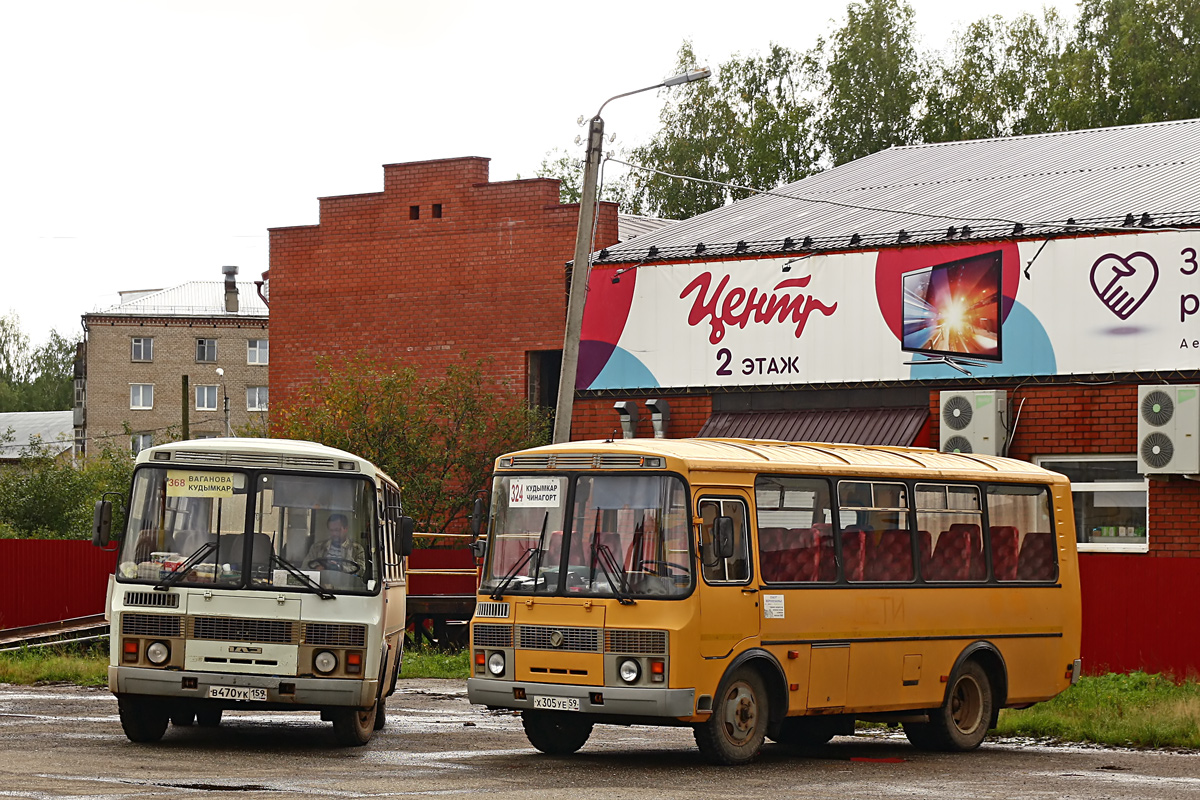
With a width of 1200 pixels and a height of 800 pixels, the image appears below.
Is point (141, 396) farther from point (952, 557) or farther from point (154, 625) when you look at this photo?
point (952, 557)

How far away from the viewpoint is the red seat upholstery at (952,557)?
16.0 m

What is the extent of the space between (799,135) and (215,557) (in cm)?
4162

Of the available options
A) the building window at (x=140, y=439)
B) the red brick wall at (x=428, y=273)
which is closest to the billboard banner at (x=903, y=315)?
the red brick wall at (x=428, y=273)

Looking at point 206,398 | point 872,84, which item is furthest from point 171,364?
point 872,84

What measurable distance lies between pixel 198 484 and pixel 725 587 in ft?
14.7

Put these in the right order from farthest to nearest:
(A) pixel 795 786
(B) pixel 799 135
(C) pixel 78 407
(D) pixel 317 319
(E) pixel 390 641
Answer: (C) pixel 78 407 < (B) pixel 799 135 < (D) pixel 317 319 < (E) pixel 390 641 < (A) pixel 795 786

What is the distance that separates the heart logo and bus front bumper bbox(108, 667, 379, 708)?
14.8 m

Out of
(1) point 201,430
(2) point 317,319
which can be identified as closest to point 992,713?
(2) point 317,319

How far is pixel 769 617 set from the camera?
1444 cm

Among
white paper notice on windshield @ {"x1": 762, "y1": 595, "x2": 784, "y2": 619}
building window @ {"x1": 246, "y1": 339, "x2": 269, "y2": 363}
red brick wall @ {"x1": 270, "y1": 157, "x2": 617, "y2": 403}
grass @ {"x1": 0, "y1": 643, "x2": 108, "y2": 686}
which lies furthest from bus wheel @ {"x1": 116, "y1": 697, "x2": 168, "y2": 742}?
building window @ {"x1": 246, "y1": 339, "x2": 269, "y2": 363}

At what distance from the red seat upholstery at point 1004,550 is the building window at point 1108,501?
9274mm

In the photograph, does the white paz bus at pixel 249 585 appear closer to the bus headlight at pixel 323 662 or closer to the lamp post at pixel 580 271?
the bus headlight at pixel 323 662

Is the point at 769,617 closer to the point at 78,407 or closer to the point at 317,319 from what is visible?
the point at 317,319

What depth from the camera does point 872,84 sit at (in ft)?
177
